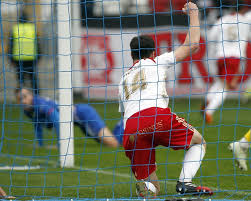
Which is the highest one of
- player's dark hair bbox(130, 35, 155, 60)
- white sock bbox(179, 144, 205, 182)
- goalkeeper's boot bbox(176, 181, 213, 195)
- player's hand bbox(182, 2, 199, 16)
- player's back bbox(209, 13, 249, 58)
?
player's back bbox(209, 13, 249, 58)

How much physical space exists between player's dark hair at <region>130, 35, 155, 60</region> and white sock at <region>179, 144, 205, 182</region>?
918mm

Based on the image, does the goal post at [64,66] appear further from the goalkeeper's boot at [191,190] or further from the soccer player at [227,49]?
the soccer player at [227,49]

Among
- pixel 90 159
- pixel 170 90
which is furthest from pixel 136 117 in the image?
pixel 170 90

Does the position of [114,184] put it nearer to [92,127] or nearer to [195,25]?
[195,25]

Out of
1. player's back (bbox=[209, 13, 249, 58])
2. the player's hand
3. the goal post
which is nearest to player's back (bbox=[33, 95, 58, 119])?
the goal post

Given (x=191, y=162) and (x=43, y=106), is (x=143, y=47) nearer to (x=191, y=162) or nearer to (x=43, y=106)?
(x=191, y=162)

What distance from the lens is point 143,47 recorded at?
16.6 feet

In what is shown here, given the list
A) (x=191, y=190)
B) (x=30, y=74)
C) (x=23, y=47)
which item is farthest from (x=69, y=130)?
(x=30, y=74)

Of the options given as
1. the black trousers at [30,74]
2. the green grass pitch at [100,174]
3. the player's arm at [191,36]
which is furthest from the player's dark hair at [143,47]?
the black trousers at [30,74]

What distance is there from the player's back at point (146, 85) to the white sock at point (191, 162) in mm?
464

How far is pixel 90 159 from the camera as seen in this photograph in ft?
23.5

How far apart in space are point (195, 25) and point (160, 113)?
813 mm

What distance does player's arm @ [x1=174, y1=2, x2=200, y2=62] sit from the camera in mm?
4902

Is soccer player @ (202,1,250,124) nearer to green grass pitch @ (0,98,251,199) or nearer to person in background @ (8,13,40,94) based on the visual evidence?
green grass pitch @ (0,98,251,199)
